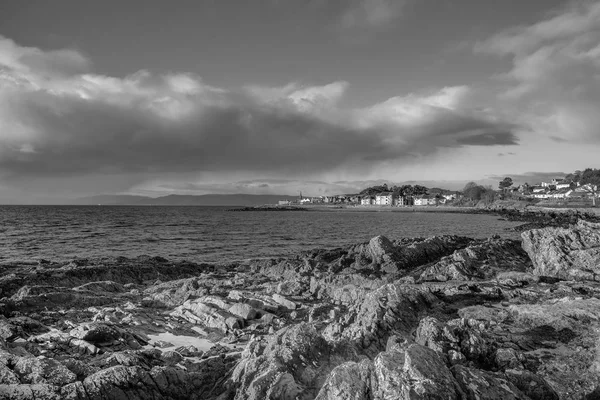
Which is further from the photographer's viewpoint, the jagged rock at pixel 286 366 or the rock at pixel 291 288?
the rock at pixel 291 288

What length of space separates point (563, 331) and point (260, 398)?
289 inches

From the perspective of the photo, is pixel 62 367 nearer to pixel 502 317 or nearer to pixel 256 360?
pixel 256 360

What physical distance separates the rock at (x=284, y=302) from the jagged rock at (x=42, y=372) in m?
7.33

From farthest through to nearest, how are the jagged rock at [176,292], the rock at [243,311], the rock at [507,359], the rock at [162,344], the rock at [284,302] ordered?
the jagged rock at [176,292]
the rock at [284,302]
the rock at [243,311]
the rock at [162,344]
the rock at [507,359]

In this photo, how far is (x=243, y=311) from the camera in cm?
1089

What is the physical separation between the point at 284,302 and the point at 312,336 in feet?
18.9

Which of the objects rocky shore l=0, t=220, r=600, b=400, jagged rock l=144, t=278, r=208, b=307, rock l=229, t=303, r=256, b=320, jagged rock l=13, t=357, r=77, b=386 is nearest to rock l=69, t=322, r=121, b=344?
rocky shore l=0, t=220, r=600, b=400

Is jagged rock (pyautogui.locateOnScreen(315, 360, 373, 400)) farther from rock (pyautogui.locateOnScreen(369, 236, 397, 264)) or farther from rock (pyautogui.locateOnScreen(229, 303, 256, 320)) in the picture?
rock (pyautogui.locateOnScreen(369, 236, 397, 264))

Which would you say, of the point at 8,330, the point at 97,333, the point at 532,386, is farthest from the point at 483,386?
the point at 8,330

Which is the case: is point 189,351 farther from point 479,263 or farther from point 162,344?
point 479,263

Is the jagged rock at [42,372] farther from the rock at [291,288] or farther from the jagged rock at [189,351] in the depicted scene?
the rock at [291,288]

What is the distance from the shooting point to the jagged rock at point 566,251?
15734 millimetres

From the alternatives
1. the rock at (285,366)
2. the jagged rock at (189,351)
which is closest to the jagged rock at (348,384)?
the rock at (285,366)

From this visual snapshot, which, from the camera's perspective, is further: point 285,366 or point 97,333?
point 97,333
